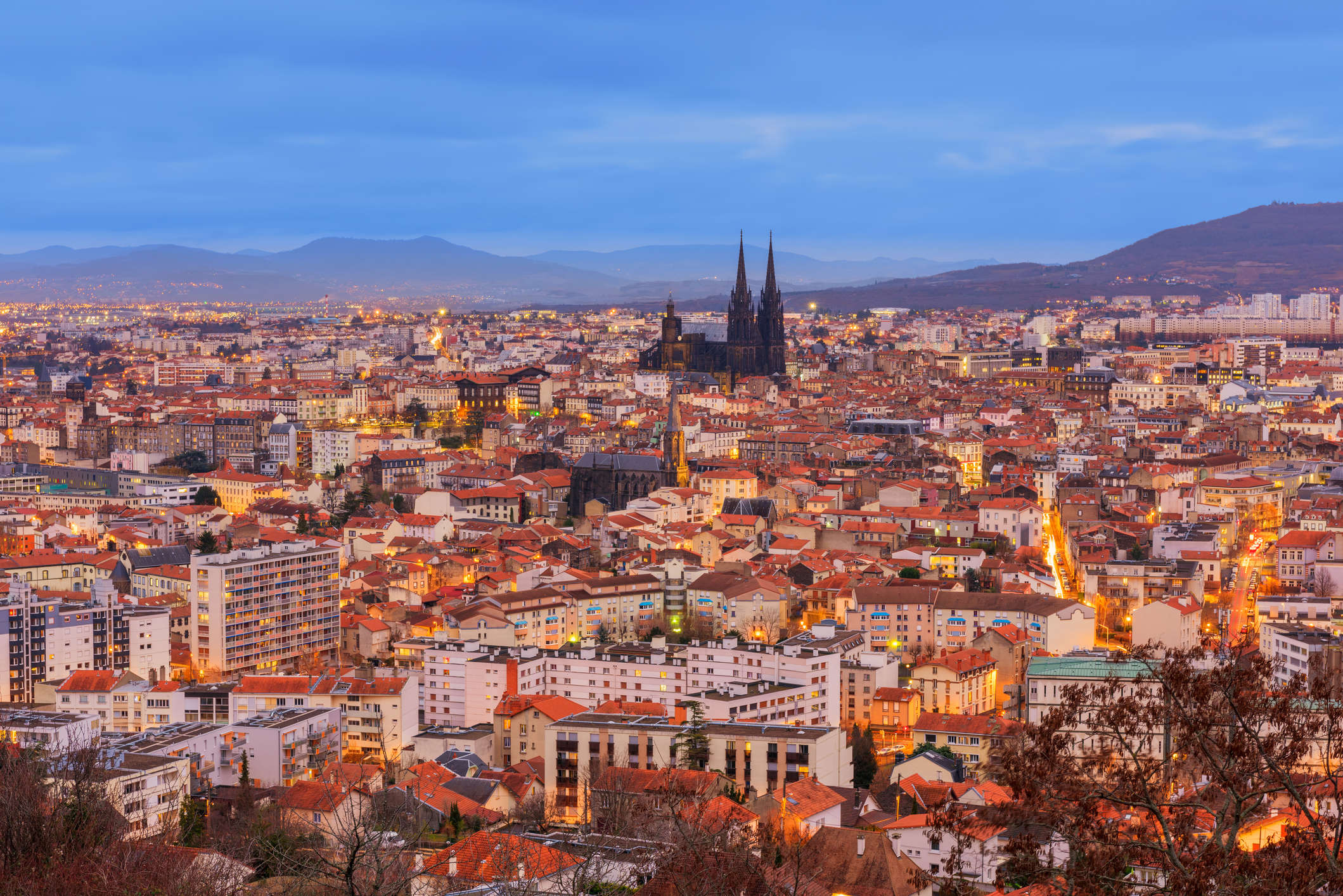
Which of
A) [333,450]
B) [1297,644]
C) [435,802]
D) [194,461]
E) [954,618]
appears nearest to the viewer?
[435,802]

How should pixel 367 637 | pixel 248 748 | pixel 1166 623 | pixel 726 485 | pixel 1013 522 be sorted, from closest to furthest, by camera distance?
pixel 248 748 → pixel 1166 623 → pixel 367 637 → pixel 1013 522 → pixel 726 485

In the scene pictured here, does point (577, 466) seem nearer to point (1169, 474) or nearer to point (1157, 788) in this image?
point (1169, 474)

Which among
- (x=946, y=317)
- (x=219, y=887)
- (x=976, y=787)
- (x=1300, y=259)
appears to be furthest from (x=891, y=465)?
(x=1300, y=259)

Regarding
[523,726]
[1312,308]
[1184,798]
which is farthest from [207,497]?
[1312,308]

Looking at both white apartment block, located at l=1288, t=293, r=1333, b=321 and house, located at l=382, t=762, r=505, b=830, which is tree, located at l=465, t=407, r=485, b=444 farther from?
white apartment block, located at l=1288, t=293, r=1333, b=321

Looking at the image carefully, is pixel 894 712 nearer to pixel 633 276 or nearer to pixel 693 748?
pixel 693 748

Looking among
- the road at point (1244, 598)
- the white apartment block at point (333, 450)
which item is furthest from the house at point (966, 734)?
the white apartment block at point (333, 450)
